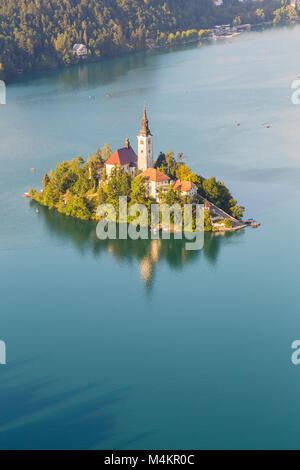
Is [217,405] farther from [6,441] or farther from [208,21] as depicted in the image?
[208,21]

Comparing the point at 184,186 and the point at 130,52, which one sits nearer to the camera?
the point at 184,186

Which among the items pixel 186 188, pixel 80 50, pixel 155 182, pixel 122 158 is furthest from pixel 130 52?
pixel 186 188

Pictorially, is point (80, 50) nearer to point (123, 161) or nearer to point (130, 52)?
point (130, 52)

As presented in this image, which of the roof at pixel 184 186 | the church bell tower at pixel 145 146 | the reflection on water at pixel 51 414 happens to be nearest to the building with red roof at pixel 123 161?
the church bell tower at pixel 145 146

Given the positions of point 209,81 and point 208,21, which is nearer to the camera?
point 209,81

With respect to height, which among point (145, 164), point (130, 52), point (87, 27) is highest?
point (87, 27)
